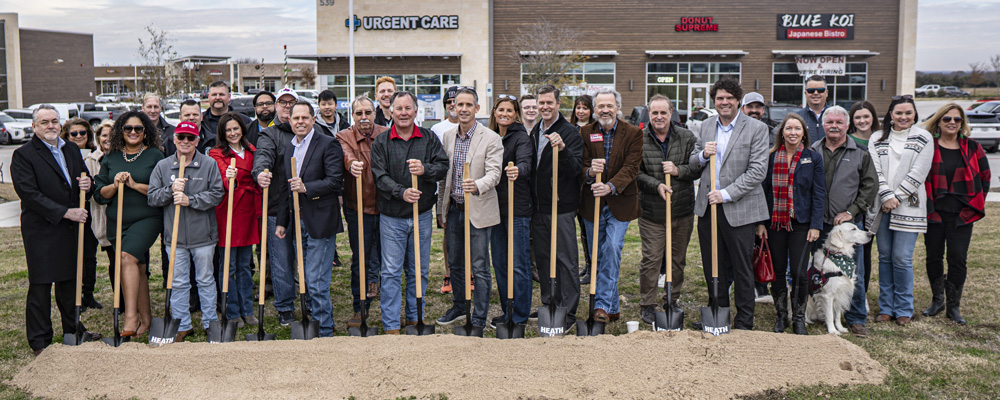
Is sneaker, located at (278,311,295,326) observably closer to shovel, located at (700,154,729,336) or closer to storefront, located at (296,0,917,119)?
shovel, located at (700,154,729,336)

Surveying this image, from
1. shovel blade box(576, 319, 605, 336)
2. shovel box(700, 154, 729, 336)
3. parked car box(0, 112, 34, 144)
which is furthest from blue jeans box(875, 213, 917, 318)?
parked car box(0, 112, 34, 144)

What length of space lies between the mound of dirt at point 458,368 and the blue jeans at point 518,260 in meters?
0.84

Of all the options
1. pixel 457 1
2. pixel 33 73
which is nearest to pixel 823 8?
pixel 457 1

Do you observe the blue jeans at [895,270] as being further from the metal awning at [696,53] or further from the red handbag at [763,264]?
the metal awning at [696,53]

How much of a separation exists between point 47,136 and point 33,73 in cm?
5790

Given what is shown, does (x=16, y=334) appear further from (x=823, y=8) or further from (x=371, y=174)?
(x=823, y=8)

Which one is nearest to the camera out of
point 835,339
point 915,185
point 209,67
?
point 835,339

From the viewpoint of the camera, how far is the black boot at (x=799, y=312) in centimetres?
575

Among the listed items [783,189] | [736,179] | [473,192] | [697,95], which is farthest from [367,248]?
[697,95]

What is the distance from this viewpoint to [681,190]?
6.15 meters

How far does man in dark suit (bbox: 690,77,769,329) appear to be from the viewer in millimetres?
5578

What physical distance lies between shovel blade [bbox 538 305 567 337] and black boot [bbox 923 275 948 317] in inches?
128

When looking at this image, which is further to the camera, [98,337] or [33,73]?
[33,73]

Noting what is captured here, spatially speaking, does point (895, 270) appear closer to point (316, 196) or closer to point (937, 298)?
point (937, 298)
